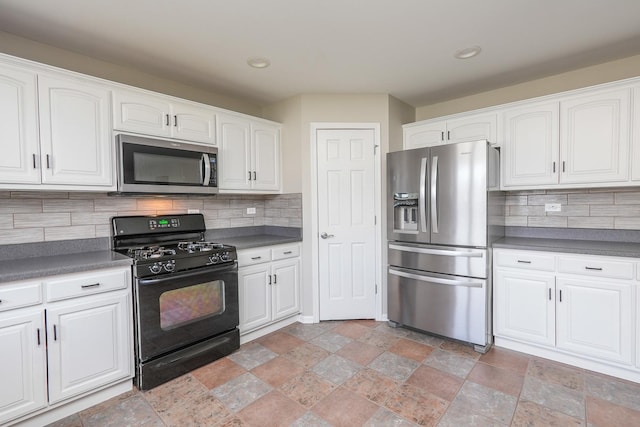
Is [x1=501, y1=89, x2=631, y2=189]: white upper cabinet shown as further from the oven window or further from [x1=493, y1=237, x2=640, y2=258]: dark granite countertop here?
the oven window

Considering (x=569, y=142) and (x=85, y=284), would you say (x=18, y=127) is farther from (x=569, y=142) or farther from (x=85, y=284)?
(x=569, y=142)

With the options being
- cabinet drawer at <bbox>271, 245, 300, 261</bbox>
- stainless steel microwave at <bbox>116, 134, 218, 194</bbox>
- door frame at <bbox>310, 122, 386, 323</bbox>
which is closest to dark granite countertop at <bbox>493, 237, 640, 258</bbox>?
door frame at <bbox>310, 122, 386, 323</bbox>

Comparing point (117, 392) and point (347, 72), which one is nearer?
point (117, 392)

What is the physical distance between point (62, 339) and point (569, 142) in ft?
12.8

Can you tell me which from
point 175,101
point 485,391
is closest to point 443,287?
point 485,391

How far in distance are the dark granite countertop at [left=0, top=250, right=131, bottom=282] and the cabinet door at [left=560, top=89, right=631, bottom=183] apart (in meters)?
3.50

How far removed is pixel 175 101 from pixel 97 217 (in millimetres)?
1134

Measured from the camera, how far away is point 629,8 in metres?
1.95

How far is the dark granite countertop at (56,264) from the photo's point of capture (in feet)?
5.83

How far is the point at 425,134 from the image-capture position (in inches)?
133

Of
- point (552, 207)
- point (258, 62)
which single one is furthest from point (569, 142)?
point (258, 62)

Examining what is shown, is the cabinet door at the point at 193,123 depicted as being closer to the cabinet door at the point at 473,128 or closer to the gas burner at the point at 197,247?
the gas burner at the point at 197,247

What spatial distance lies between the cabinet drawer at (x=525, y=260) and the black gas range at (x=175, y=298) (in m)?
2.29

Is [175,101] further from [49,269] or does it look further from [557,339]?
[557,339]
